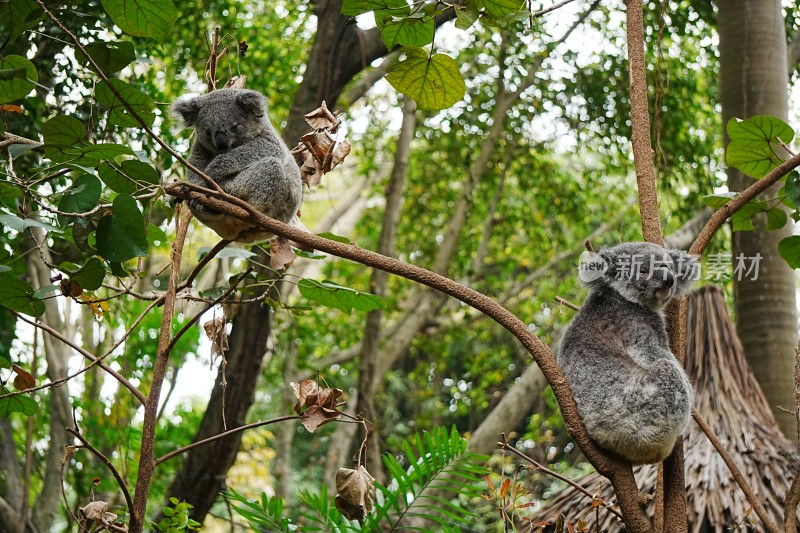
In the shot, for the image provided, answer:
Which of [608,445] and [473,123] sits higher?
[473,123]

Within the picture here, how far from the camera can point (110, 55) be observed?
2.25 metres

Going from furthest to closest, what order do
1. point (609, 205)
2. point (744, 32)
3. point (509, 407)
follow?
point (609, 205) < point (509, 407) < point (744, 32)

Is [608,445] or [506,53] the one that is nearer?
[608,445]

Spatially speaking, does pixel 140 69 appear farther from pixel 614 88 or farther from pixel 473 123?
pixel 614 88

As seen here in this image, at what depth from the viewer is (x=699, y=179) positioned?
6.73 metres

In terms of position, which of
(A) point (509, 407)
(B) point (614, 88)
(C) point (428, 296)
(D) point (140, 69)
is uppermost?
(D) point (140, 69)

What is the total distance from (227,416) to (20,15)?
3154mm

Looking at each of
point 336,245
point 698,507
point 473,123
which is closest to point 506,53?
point 473,123

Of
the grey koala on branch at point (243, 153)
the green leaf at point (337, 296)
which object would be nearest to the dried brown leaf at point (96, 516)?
the green leaf at point (337, 296)

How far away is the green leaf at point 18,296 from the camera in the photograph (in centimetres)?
228

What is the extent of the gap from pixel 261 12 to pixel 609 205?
440 centimetres

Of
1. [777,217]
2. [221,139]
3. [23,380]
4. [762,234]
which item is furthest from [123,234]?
[762,234]

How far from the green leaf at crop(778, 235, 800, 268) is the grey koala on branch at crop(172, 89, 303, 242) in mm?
1730

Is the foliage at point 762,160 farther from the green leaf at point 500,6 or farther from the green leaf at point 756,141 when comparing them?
the green leaf at point 500,6
